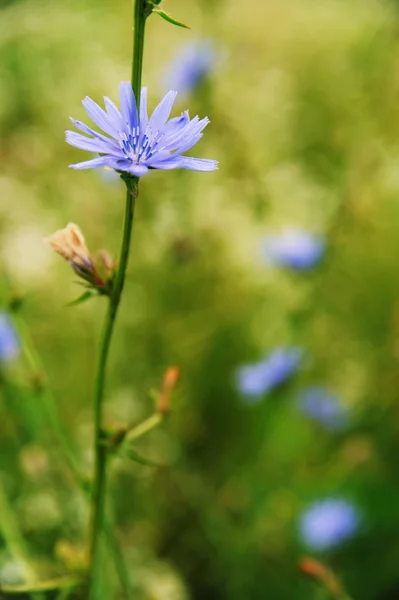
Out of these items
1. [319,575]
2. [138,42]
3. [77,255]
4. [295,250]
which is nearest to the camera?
[138,42]

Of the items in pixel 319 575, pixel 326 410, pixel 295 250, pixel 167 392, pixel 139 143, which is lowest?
pixel 319 575

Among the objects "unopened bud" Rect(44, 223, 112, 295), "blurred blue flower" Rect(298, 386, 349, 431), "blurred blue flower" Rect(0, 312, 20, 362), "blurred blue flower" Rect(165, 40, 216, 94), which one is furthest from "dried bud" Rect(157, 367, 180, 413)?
"blurred blue flower" Rect(165, 40, 216, 94)

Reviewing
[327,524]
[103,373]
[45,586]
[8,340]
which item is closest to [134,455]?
[103,373]

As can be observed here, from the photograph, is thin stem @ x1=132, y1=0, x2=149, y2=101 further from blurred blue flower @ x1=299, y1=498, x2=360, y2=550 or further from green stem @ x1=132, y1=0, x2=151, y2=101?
blurred blue flower @ x1=299, y1=498, x2=360, y2=550

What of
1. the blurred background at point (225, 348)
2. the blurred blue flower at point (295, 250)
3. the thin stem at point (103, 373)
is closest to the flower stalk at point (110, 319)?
the thin stem at point (103, 373)

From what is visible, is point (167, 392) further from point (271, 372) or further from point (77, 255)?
point (271, 372)

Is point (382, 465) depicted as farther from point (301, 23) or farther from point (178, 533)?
point (301, 23)

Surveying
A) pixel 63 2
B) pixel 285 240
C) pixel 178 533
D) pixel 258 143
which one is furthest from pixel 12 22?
pixel 178 533
